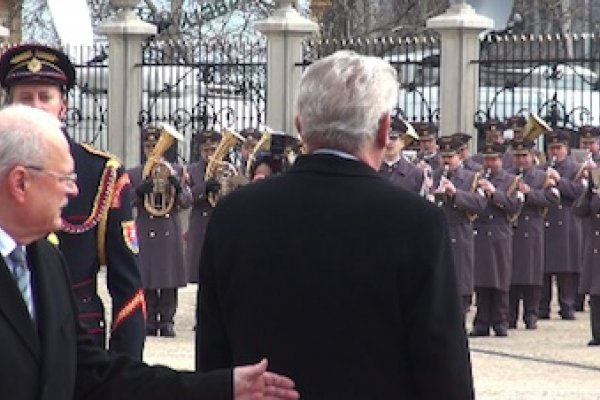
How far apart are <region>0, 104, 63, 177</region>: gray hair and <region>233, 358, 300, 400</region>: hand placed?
74 cm

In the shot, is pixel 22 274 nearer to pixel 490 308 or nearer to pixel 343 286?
pixel 343 286

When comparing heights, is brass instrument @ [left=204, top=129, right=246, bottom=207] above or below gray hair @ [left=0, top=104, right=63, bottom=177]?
below

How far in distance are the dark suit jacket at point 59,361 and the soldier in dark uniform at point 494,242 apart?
12595 millimetres

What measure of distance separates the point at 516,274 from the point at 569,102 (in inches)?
277

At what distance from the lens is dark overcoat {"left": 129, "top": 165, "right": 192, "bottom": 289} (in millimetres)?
17984

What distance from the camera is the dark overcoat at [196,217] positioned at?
18.9 meters

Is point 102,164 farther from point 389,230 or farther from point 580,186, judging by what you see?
point 580,186

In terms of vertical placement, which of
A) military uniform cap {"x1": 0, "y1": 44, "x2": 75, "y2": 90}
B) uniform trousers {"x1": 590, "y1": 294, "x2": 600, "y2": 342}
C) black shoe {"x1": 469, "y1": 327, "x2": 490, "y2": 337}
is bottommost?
black shoe {"x1": 469, "y1": 327, "x2": 490, "y2": 337}

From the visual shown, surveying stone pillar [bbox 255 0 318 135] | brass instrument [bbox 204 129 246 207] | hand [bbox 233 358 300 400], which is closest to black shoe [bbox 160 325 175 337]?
brass instrument [bbox 204 129 246 207]

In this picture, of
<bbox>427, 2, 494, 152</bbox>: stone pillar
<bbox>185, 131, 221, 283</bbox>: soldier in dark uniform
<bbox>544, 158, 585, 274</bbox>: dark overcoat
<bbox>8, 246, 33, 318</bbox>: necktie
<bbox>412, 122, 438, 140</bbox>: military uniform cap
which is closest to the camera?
<bbox>8, 246, 33, 318</bbox>: necktie

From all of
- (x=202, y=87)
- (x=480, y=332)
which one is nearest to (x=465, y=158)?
(x=480, y=332)

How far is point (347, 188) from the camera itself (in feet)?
17.6

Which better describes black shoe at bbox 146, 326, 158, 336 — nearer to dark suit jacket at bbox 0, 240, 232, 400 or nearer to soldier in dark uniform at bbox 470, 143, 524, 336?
soldier in dark uniform at bbox 470, 143, 524, 336

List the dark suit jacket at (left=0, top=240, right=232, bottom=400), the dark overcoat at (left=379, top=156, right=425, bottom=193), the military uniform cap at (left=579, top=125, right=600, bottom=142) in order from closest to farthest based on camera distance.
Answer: the dark suit jacket at (left=0, top=240, right=232, bottom=400)
the dark overcoat at (left=379, top=156, right=425, bottom=193)
the military uniform cap at (left=579, top=125, right=600, bottom=142)
